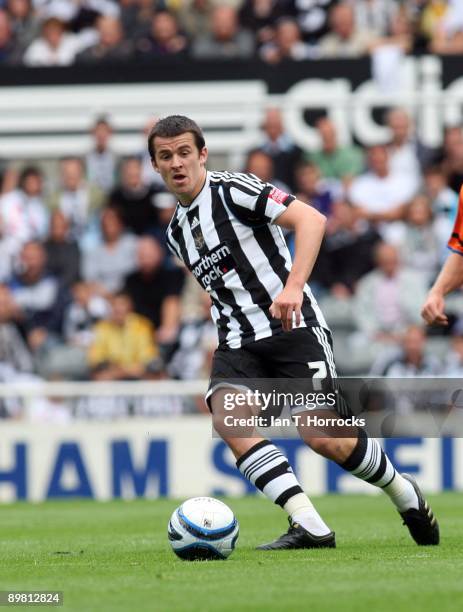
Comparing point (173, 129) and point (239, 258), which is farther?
point (239, 258)

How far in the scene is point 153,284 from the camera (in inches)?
609

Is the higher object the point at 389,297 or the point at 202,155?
the point at 202,155

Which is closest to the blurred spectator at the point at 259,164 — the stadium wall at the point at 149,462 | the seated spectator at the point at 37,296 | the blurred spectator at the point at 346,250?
the blurred spectator at the point at 346,250

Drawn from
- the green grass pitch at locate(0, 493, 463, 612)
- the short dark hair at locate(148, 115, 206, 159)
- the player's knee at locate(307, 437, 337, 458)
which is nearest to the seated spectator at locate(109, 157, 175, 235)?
the green grass pitch at locate(0, 493, 463, 612)

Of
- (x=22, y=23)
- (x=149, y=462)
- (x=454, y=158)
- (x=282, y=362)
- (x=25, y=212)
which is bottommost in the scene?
(x=149, y=462)

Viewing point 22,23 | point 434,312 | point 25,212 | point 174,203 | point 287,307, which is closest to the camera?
point 287,307

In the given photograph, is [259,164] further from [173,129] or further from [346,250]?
[173,129]

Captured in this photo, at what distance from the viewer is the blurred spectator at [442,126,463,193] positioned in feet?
50.0

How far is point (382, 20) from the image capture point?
17.0 m

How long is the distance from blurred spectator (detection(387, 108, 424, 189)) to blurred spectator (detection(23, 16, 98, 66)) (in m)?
4.28

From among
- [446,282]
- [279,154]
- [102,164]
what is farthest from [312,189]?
[446,282]

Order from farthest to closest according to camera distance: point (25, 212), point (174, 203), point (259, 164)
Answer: point (25, 212) < point (174, 203) < point (259, 164)

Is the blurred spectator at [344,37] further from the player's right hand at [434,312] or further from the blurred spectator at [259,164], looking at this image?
the player's right hand at [434,312]

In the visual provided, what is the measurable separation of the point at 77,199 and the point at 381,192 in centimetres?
365
